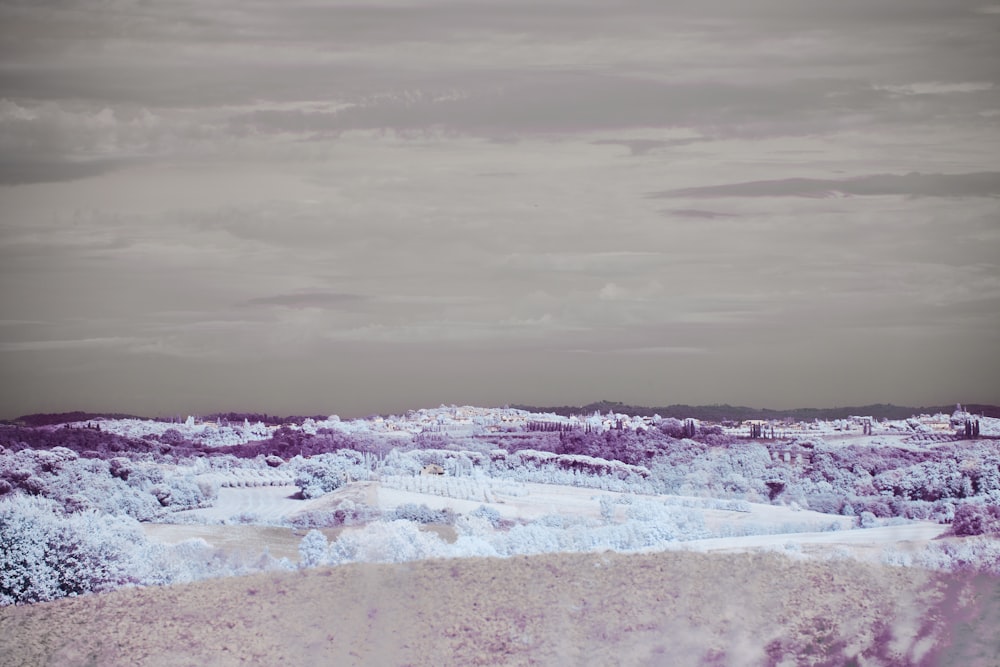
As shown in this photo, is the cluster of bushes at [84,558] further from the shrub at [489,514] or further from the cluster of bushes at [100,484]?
the shrub at [489,514]

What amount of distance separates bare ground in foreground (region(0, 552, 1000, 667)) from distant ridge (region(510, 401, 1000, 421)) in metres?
1.36

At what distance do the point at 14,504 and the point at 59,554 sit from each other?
513 mm

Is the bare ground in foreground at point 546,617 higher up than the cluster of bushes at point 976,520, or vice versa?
the cluster of bushes at point 976,520

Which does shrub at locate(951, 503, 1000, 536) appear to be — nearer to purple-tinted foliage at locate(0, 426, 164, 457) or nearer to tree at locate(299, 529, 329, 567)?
tree at locate(299, 529, 329, 567)

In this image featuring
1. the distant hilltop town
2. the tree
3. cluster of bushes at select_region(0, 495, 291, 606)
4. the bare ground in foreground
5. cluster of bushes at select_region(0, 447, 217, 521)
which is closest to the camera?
the bare ground in foreground

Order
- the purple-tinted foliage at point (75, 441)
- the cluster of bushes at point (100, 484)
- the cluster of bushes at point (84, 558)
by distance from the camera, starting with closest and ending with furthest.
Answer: the cluster of bushes at point (84, 558) → the cluster of bushes at point (100, 484) → the purple-tinted foliage at point (75, 441)

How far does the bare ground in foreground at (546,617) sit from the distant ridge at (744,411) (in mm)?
1361

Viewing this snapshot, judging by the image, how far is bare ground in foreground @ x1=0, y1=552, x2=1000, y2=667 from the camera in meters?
6.63

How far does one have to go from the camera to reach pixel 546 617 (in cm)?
686

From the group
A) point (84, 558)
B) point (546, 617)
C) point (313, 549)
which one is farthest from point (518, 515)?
point (84, 558)

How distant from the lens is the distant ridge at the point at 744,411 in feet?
27.3

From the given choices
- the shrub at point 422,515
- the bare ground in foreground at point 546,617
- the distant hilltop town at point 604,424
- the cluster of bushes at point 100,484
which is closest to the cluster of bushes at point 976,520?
the bare ground in foreground at point 546,617

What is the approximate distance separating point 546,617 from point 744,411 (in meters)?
2.34

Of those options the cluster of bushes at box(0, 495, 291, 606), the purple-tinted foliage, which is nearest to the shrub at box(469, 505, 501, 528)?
the cluster of bushes at box(0, 495, 291, 606)
